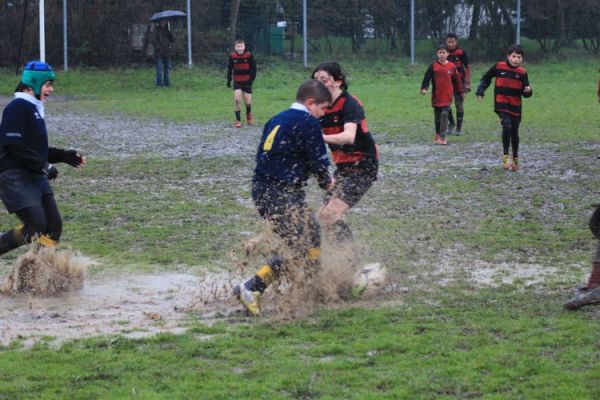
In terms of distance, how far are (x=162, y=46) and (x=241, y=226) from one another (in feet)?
71.2

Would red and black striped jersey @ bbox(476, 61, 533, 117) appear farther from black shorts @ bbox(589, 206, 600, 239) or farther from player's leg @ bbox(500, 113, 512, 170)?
black shorts @ bbox(589, 206, 600, 239)

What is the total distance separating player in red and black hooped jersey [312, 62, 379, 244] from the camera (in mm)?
8000

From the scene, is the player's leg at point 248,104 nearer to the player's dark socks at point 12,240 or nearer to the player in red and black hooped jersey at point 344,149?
the player in red and black hooped jersey at point 344,149

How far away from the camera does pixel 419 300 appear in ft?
24.8

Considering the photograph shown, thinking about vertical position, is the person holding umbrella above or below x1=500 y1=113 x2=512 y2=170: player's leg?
above

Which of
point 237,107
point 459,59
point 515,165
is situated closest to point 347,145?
point 515,165

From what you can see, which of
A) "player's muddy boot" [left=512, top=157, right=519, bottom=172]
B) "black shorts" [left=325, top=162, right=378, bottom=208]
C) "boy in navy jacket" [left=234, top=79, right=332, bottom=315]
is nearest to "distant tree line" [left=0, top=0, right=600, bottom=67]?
"player's muddy boot" [left=512, top=157, right=519, bottom=172]

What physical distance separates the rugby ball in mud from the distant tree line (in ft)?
89.3

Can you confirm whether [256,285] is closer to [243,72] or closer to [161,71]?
[243,72]

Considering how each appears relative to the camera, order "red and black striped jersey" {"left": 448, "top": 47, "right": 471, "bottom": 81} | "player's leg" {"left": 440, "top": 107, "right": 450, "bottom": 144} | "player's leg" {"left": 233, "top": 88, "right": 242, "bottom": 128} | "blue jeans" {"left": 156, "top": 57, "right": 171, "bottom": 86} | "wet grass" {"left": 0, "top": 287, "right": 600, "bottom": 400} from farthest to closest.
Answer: "blue jeans" {"left": 156, "top": 57, "right": 171, "bottom": 86} < "player's leg" {"left": 233, "top": 88, "right": 242, "bottom": 128} < "red and black striped jersey" {"left": 448, "top": 47, "right": 471, "bottom": 81} < "player's leg" {"left": 440, "top": 107, "right": 450, "bottom": 144} < "wet grass" {"left": 0, "top": 287, "right": 600, "bottom": 400}

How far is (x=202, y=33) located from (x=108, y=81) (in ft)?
12.6

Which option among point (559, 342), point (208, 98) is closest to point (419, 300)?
point (559, 342)

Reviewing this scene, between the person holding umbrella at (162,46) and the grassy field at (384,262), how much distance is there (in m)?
10.1

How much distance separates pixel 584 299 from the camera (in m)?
7.06
